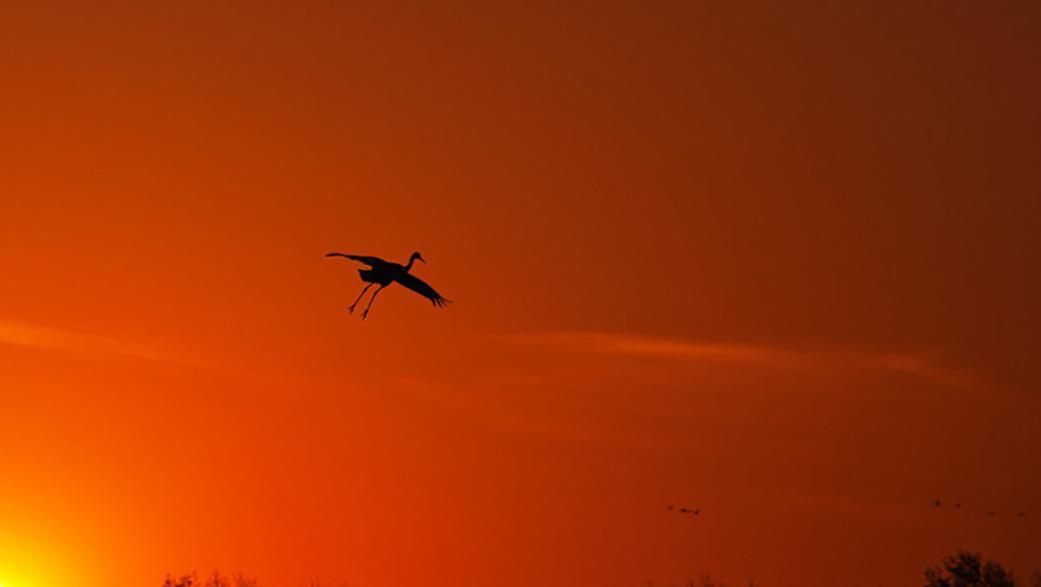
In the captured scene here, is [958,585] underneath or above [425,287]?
above

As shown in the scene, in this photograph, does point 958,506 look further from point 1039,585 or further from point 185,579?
point 185,579

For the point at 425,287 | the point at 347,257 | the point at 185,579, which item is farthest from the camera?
the point at 185,579

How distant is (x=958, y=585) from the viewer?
313ft

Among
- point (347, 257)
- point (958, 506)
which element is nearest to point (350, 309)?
point (347, 257)

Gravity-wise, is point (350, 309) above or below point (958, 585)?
below

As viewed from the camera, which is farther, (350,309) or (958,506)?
(958,506)

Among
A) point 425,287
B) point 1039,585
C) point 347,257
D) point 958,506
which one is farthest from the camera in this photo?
point 1039,585

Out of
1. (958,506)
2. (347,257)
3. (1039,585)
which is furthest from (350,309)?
(1039,585)

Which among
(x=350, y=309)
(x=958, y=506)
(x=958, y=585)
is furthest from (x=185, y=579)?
(x=350, y=309)

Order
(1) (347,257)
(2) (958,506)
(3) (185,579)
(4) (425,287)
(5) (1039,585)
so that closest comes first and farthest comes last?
(1) (347,257)
(4) (425,287)
(2) (958,506)
(5) (1039,585)
(3) (185,579)

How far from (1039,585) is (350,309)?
47.8 meters

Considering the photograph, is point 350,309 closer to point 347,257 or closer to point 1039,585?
point 347,257

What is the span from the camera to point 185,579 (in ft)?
339

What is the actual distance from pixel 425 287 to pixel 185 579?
49956 millimetres
